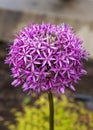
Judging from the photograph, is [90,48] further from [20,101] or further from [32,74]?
[32,74]

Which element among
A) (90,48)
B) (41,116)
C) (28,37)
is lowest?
(41,116)

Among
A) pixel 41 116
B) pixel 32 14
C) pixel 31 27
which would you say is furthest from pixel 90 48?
pixel 31 27

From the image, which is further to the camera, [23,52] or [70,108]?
[70,108]

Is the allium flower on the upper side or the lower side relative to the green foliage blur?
upper

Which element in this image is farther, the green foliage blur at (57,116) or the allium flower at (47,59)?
the green foliage blur at (57,116)

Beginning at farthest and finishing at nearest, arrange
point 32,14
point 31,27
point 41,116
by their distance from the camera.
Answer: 1. point 32,14
2. point 41,116
3. point 31,27

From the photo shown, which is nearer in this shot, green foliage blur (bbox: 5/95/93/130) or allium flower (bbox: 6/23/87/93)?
allium flower (bbox: 6/23/87/93)
